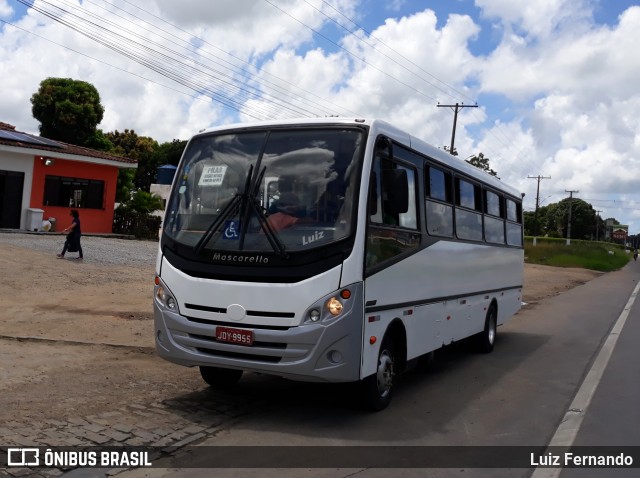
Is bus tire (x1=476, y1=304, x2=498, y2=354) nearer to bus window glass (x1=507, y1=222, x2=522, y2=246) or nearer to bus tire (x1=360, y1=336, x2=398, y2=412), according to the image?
bus window glass (x1=507, y1=222, x2=522, y2=246)

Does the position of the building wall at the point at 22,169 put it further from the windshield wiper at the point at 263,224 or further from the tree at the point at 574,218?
the tree at the point at 574,218

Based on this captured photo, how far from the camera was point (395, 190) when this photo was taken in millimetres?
6660

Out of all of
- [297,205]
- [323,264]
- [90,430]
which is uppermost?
[297,205]

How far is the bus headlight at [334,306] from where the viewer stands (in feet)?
19.8

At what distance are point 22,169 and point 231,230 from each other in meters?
22.0

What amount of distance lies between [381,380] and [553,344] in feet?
23.6

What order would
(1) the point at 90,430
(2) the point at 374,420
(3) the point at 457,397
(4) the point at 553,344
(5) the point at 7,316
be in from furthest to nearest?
1. (4) the point at 553,344
2. (5) the point at 7,316
3. (3) the point at 457,397
4. (2) the point at 374,420
5. (1) the point at 90,430

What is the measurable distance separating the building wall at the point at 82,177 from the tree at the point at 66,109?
13.2m

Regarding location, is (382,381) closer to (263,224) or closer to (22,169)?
(263,224)

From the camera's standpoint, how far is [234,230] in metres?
6.46

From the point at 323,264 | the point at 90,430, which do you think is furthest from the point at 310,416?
the point at 90,430

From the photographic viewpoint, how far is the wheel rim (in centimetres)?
684

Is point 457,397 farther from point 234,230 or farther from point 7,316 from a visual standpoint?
point 7,316

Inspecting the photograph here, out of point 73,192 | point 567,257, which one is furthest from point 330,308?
point 567,257
